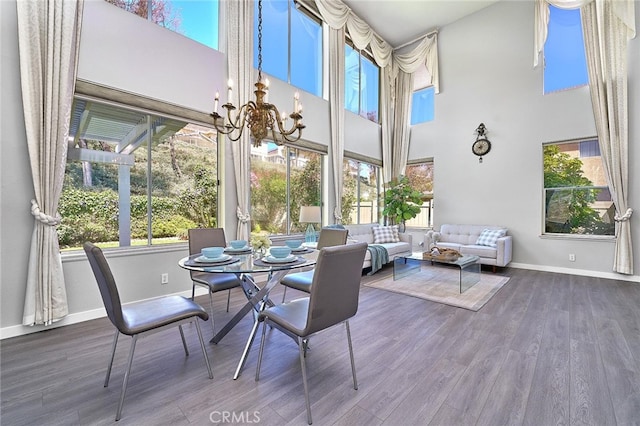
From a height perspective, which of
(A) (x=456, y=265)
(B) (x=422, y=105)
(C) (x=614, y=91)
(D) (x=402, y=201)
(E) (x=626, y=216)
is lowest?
(A) (x=456, y=265)

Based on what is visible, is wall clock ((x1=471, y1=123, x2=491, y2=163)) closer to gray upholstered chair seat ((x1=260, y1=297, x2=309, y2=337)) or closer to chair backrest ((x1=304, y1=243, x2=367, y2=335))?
chair backrest ((x1=304, y1=243, x2=367, y2=335))

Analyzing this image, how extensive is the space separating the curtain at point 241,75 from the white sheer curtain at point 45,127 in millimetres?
1787

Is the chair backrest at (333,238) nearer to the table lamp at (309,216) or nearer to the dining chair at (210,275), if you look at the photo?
the table lamp at (309,216)

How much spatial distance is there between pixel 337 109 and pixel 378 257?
3.20 metres

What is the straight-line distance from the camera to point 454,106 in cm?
627

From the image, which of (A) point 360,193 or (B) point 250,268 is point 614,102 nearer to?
(A) point 360,193

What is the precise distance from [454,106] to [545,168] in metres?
2.33

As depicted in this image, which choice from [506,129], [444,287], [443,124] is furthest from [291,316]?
[443,124]

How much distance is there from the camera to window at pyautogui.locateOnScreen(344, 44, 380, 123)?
6.42 m

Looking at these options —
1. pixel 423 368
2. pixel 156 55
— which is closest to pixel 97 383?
pixel 423 368

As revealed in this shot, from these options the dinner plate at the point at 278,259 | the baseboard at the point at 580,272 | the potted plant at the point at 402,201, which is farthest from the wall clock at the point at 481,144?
the dinner plate at the point at 278,259

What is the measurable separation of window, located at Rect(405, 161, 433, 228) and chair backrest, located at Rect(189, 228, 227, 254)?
525 centimetres

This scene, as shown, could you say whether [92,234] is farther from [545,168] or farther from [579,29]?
[579,29]

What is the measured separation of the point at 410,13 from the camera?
584 centimetres
